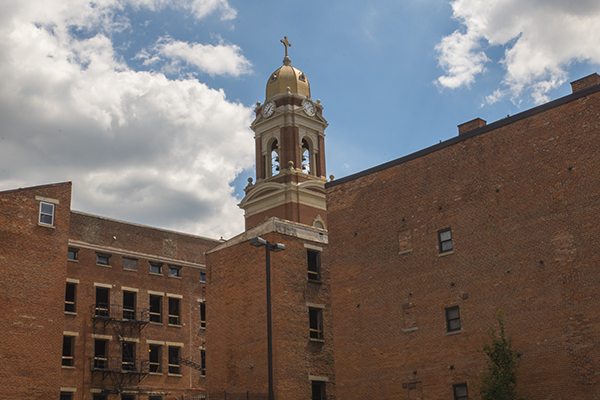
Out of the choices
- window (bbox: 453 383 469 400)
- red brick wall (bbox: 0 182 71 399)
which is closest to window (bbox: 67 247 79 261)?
red brick wall (bbox: 0 182 71 399)

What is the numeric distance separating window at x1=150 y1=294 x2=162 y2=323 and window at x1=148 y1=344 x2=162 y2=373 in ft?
5.90

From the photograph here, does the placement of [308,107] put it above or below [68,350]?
above

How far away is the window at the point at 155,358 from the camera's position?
46094mm

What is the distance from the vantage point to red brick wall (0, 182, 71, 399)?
117 ft

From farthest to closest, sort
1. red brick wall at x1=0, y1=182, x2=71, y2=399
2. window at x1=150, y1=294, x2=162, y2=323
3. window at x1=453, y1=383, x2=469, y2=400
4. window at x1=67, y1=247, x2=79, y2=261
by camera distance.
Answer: window at x1=150, y1=294, x2=162, y2=323, window at x1=67, y1=247, x2=79, y2=261, red brick wall at x1=0, y1=182, x2=71, y2=399, window at x1=453, y1=383, x2=469, y2=400

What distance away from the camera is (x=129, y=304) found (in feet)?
151

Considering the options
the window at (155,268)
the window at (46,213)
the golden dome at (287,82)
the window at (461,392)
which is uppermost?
the golden dome at (287,82)

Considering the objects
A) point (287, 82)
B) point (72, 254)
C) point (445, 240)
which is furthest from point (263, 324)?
point (287, 82)

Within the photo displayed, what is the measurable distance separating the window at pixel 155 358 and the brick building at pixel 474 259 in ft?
58.5

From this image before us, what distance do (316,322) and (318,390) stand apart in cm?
346

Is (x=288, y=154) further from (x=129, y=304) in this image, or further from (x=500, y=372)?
(x=500, y=372)

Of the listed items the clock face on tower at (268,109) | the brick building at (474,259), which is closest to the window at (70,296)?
the brick building at (474,259)

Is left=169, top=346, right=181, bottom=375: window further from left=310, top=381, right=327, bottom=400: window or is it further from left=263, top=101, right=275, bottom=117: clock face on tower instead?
left=263, top=101, right=275, bottom=117: clock face on tower

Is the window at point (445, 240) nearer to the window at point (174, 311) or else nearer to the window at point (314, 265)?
the window at point (314, 265)
